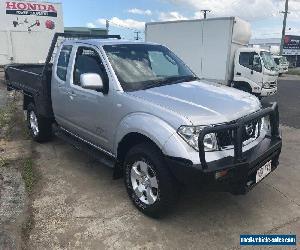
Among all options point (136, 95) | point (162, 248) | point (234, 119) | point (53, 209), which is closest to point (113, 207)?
point (53, 209)

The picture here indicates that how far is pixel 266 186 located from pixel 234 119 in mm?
1758

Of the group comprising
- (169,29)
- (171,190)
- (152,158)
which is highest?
(169,29)

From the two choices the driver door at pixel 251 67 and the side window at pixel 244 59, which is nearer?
the driver door at pixel 251 67

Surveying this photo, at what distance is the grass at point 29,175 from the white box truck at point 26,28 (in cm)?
2599

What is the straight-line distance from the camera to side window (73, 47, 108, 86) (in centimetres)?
437

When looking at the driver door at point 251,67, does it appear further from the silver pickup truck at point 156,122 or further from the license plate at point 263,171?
the license plate at point 263,171

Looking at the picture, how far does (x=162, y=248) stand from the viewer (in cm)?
331

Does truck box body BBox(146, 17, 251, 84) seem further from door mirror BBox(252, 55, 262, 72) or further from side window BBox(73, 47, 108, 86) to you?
side window BBox(73, 47, 108, 86)

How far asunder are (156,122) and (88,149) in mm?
1657

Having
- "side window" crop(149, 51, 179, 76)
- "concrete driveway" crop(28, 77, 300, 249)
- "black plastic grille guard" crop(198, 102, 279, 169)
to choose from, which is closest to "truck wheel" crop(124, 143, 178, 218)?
"concrete driveway" crop(28, 77, 300, 249)

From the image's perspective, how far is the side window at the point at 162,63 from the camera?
459cm

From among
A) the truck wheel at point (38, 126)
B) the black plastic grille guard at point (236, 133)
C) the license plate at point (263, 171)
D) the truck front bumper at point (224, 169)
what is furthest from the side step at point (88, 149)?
the license plate at point (263, 171)

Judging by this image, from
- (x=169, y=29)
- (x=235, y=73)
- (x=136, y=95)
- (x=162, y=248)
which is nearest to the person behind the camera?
(x=162, y=248)

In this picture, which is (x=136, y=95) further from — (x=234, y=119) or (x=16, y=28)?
(x=16, y=28)
